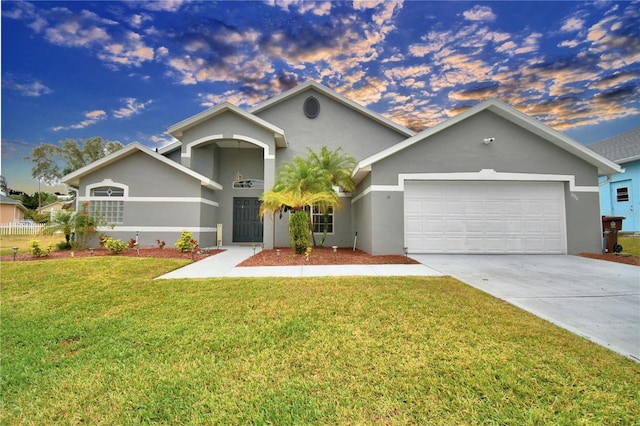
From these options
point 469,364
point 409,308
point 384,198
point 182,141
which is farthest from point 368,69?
point 469,364

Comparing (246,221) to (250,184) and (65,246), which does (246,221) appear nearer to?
(250,184)

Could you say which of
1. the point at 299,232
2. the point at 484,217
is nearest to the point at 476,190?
the point at 484,217

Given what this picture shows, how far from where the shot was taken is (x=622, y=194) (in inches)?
758

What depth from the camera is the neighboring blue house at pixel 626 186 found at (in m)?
18.2

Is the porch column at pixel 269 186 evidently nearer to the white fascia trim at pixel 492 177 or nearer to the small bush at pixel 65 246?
the white fascia trim at pixel 492 177

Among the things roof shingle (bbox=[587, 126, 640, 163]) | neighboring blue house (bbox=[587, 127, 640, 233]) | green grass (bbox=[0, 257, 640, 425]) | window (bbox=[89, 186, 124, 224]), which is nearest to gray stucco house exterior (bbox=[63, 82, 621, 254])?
window (bbox=[89, 186, 124, 224])

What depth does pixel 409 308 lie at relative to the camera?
A: 4.41 metres

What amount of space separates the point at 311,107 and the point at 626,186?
915 inches

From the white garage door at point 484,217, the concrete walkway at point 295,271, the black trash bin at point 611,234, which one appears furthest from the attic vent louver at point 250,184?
the black trash bin at point 611,234

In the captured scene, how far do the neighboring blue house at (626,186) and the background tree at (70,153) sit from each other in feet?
168

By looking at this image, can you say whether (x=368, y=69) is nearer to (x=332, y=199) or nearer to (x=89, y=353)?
(x=332, y=199)

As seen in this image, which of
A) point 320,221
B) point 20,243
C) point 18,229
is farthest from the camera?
point 18,229

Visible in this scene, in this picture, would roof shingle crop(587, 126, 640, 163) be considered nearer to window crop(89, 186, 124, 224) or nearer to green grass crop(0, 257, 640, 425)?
green grass crop(0, 257, 640, 425)

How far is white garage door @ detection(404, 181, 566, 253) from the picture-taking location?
10703 millimetres
